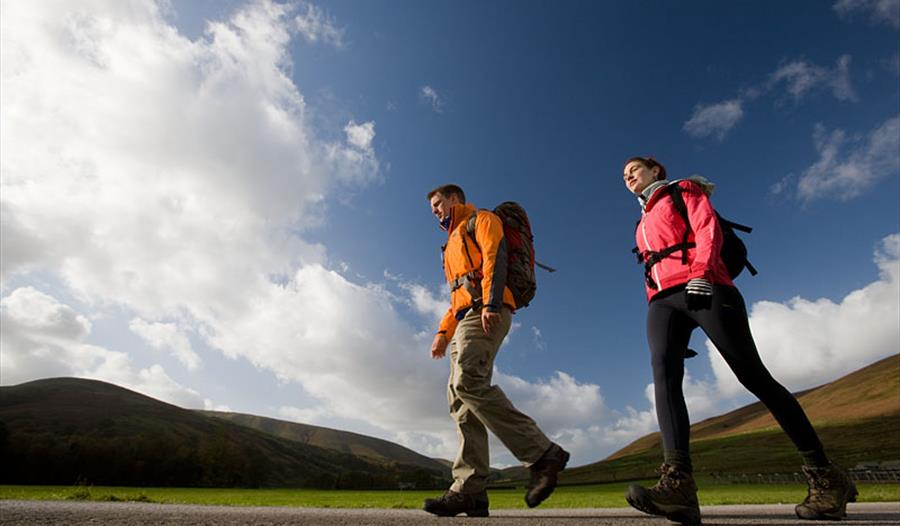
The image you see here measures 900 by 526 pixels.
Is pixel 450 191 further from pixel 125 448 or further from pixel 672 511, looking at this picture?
pixel 125 448

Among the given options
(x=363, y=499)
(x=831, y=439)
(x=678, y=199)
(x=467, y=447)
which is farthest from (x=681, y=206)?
(x=831, y=439)

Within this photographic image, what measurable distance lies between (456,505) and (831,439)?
145083mm

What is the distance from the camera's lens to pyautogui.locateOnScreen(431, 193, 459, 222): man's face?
215 inches

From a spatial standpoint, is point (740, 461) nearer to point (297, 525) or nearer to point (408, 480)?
point (408, 480)

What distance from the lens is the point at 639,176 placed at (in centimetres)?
450

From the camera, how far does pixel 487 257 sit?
462 cm

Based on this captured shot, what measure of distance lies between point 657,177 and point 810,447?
2.57m

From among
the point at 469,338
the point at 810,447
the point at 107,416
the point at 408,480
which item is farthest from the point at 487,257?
the point at 107,416

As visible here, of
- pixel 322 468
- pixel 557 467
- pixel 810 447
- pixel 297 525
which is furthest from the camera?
pixel 322 468

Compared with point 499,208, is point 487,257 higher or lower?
lower

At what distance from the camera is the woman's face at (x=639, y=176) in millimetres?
4480

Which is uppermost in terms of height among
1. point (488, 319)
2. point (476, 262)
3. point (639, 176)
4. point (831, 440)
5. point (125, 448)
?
point (125, 448)

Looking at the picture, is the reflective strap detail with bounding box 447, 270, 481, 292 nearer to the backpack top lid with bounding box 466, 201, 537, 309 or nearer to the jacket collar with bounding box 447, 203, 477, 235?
the backpack top lid with bounding box 466, 201, 537, 309

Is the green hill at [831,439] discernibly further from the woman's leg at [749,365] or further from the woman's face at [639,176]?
the woman's face at [639,176]
